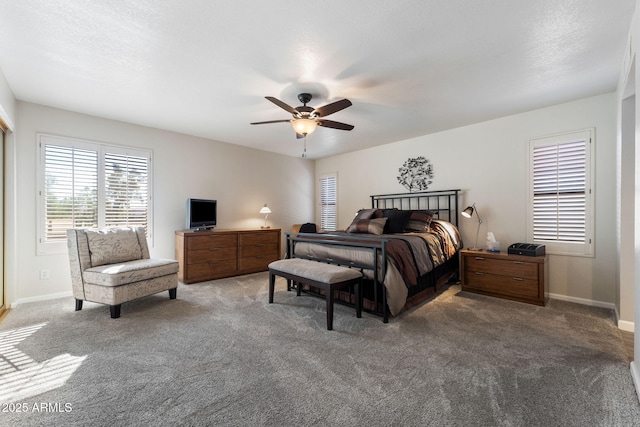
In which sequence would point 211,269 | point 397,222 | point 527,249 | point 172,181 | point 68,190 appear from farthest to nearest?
point 172,181, point 211,269, point 397,222, point 68,190, point 527,249

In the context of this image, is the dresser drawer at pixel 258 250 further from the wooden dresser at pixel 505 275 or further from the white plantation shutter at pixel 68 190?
the wooden dresser at pixel 505 275

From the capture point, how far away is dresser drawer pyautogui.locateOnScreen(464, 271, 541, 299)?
3.37m

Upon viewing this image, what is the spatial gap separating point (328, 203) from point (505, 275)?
3.93m

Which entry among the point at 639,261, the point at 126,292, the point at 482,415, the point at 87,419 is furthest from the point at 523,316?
the point at 126,292

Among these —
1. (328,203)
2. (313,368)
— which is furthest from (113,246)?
(328,203)

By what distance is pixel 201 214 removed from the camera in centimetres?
483

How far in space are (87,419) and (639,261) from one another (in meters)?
3.26

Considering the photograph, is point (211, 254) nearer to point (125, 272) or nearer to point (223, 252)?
point (223, 252)

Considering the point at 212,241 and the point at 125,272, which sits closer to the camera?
the point at 125,272

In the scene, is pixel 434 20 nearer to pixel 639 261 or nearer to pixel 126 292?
pixel 639 261

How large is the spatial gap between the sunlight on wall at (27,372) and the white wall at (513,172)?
4851 millimetres

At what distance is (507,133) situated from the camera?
13.2 feet

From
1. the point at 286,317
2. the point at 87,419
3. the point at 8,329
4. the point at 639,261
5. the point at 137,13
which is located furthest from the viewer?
the point at 286,317

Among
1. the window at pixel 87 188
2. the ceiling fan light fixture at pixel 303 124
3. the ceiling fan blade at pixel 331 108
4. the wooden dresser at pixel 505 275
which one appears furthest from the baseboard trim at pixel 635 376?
the window at pixel 87 188
